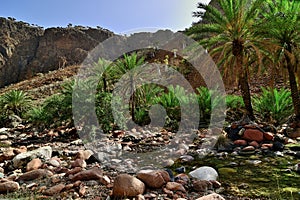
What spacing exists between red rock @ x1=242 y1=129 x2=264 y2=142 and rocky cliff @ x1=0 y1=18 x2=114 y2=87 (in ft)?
138

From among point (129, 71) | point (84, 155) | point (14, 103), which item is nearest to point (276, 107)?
point (129, 71)

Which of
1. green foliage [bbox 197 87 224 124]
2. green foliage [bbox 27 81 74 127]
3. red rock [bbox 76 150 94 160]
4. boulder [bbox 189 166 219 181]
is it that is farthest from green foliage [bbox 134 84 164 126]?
boulder [bbox 189 166 219 181]

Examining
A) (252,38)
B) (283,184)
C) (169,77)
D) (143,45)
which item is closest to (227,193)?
(283,184)

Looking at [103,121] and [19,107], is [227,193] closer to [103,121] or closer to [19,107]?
[103,121]

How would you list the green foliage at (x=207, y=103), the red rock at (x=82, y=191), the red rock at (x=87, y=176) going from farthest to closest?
1. the green foliage at (x=207, y=103)
2. the red rock at (x=87, y=176)
3. the red rock at (x=82, y=191)

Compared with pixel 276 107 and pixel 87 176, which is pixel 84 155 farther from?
pixel 276 107

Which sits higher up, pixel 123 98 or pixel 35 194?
pixel 123 98

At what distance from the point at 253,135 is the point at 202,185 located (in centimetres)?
407

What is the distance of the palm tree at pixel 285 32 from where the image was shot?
28.6 ft

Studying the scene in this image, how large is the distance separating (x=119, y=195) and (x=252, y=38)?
7.93 metres

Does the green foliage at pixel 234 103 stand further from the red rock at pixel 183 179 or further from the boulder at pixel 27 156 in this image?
the red rock at pixel 183 179

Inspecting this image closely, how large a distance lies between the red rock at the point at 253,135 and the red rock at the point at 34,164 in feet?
16.8

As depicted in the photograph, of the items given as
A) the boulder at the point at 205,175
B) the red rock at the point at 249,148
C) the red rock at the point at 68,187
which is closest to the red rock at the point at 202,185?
the boulder at the point at 205,175

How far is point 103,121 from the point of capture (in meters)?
11.1
